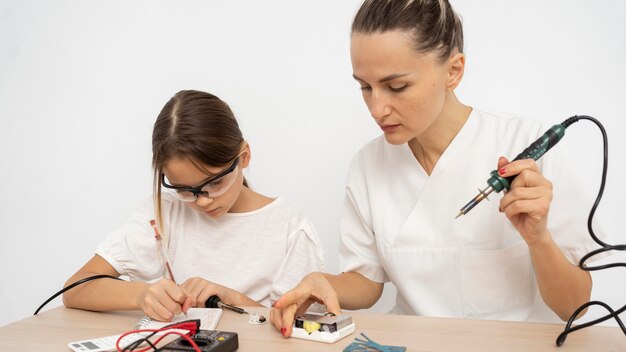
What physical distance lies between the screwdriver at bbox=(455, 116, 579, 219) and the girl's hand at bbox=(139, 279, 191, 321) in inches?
23.9

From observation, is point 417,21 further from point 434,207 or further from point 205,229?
point 205,229

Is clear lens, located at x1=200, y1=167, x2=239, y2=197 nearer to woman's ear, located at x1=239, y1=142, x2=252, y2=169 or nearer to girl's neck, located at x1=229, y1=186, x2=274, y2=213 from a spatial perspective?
woman's ear, located at x1=239, y1=142, x2=252, y2=169

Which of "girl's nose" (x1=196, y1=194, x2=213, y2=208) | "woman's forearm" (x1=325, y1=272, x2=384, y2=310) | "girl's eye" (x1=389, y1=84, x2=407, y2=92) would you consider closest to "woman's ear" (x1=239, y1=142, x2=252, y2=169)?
"girl's nose" (x1=196, y1=194, x2=213, y2=208)

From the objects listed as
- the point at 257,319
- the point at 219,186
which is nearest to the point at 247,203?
the point at 219,186

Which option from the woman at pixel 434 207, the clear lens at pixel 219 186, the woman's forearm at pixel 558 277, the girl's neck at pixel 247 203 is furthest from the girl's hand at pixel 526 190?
the girl's neck at pixel 247 203

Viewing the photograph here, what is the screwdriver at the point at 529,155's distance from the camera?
1.05 meters

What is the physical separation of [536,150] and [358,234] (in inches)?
24.6

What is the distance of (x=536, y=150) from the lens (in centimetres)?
109

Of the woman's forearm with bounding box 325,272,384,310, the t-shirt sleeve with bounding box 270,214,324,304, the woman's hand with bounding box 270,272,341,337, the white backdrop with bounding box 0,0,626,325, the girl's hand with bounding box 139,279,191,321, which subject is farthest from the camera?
the white backdrop with bounding box 0,0,626,325

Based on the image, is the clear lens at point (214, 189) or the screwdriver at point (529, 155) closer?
the screwdriver at point (529, 155)

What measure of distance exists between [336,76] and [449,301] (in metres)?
1.08

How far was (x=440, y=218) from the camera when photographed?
147cm

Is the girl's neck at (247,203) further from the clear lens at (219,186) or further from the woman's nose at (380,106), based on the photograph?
the woman's nose at (380,106)

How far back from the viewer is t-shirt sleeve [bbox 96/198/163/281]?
64.4 inches
